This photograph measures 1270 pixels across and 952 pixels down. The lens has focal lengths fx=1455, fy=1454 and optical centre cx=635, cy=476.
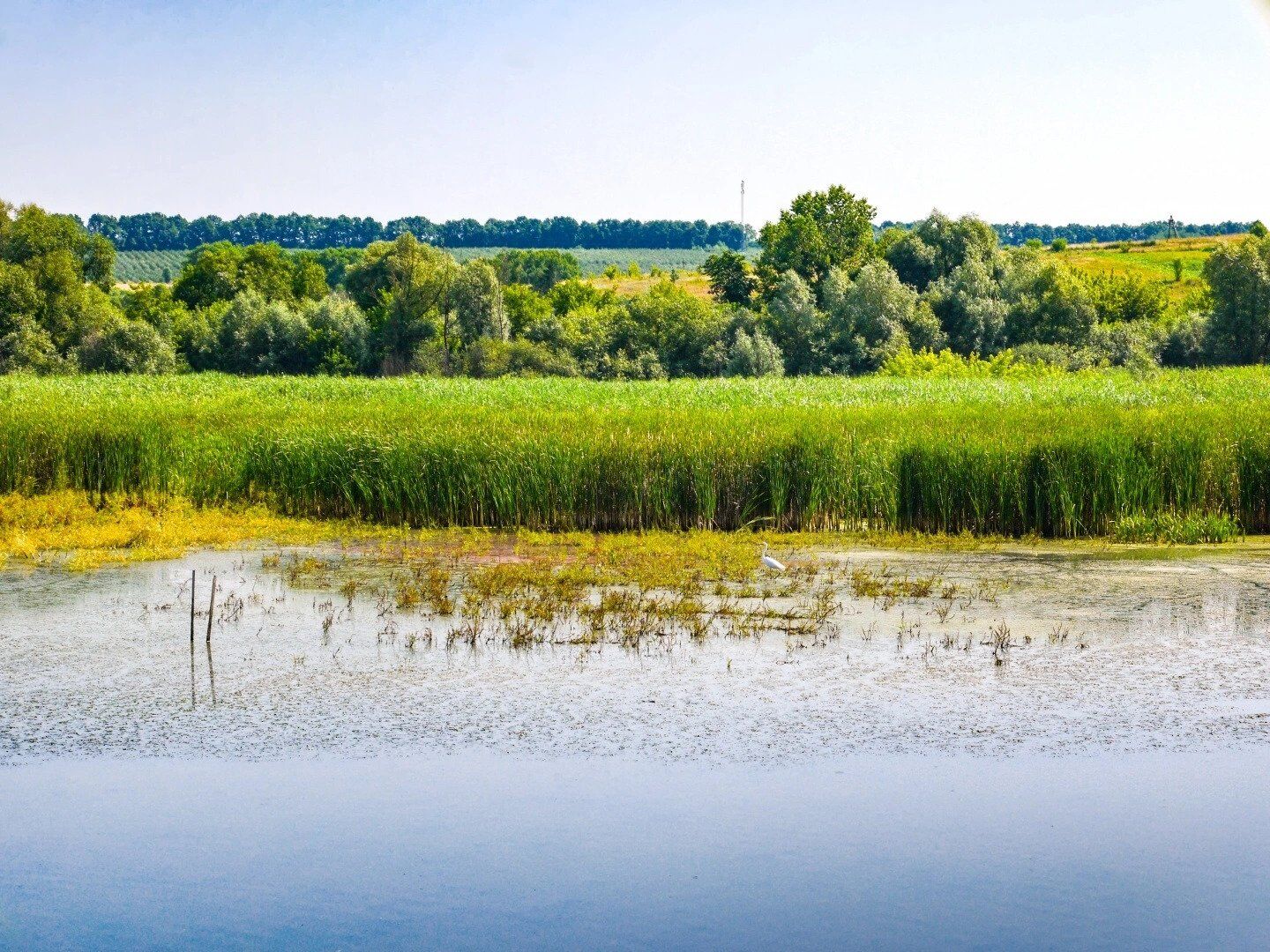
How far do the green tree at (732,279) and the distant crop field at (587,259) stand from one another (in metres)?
62.3

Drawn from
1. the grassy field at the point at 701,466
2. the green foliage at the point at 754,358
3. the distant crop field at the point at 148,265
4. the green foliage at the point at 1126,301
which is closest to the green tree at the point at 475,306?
the green foliage at the point at 754,358

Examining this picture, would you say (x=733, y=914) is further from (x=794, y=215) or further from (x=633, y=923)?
(x=794, y=215)

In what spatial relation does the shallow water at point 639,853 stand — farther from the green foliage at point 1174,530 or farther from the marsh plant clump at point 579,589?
the green foliage at point 1174,530

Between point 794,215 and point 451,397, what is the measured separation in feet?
130

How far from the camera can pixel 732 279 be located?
229 feet

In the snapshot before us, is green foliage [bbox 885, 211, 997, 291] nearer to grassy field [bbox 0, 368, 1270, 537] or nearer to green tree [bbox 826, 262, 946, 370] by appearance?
green tree [bbox 826, 262, 946, 370]

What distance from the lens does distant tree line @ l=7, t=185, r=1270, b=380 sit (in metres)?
55.5

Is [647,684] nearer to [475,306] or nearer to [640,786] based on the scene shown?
[640,786]

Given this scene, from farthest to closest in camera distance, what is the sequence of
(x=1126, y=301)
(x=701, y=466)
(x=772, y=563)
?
(x=1126, y=301) → (x=701, y=466) → (x=772, y=563)

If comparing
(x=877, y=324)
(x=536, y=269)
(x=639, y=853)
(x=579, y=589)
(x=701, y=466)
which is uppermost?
(x=536, y=269)

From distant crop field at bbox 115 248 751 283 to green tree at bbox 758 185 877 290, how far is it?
65.2 m

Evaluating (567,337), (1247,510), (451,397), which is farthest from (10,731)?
(567,337)

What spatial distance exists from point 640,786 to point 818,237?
61358 millimetres

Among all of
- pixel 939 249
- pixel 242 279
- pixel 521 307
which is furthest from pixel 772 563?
pixel 242 279
